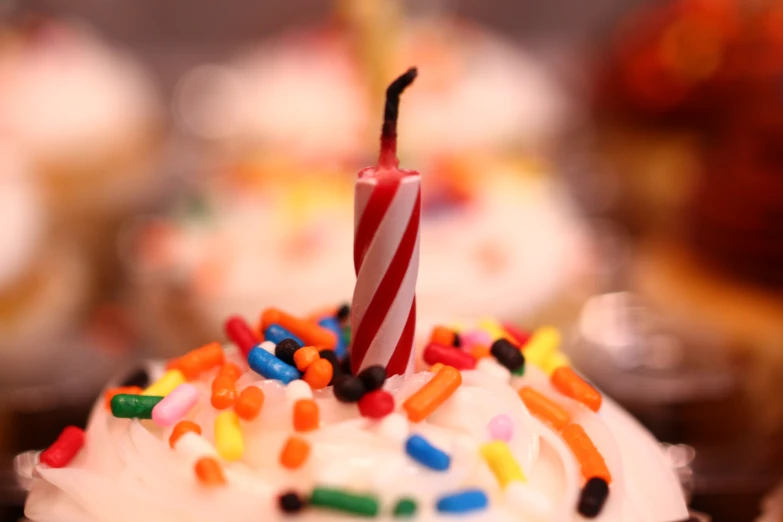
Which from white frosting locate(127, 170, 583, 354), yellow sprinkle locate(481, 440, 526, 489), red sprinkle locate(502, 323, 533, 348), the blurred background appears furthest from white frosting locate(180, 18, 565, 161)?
yellow sprinkle locate(481, 440, 526, 489)

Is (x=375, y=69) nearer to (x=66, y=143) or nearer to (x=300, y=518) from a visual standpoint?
(x=66, y=143)

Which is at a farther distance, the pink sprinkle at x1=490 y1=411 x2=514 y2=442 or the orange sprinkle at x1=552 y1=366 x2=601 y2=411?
the orange sprinkle at x1=552 y1=366 x2=601 y2=411

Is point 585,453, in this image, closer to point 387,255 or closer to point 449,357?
point 449,357

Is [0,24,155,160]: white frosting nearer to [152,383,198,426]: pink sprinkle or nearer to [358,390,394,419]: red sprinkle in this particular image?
[152,383,198,426]: pink sprinkle

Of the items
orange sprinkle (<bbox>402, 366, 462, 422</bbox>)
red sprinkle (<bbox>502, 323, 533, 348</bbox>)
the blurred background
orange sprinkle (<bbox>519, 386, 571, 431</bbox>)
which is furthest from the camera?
the blurred background

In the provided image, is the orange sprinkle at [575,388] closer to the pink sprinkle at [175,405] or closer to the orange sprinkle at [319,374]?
the orange sprinkle at [319,374]

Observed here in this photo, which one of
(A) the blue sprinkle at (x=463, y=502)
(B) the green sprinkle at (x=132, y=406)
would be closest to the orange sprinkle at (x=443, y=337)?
(A) the blue sprinkle at (x=463, y=502)

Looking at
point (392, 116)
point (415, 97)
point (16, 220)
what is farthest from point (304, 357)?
point (415, 97)

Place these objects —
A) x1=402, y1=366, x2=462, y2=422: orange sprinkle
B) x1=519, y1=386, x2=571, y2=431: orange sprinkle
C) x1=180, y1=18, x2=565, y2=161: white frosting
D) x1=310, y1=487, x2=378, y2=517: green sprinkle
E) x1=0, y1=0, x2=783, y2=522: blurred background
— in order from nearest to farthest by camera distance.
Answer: x1=310, y1=487, x2=378, y2=517: green sprinkle < x1=402, y1=366, x2=462, y2=422: orange sprinkle < x1=519, y1=386, x2=571, y2=431: orange sprinkle < x1=0, y1=0, x2=783, y2=522: blurred background < x1=180, y1=18, x2=565, y2=161: white frosting
